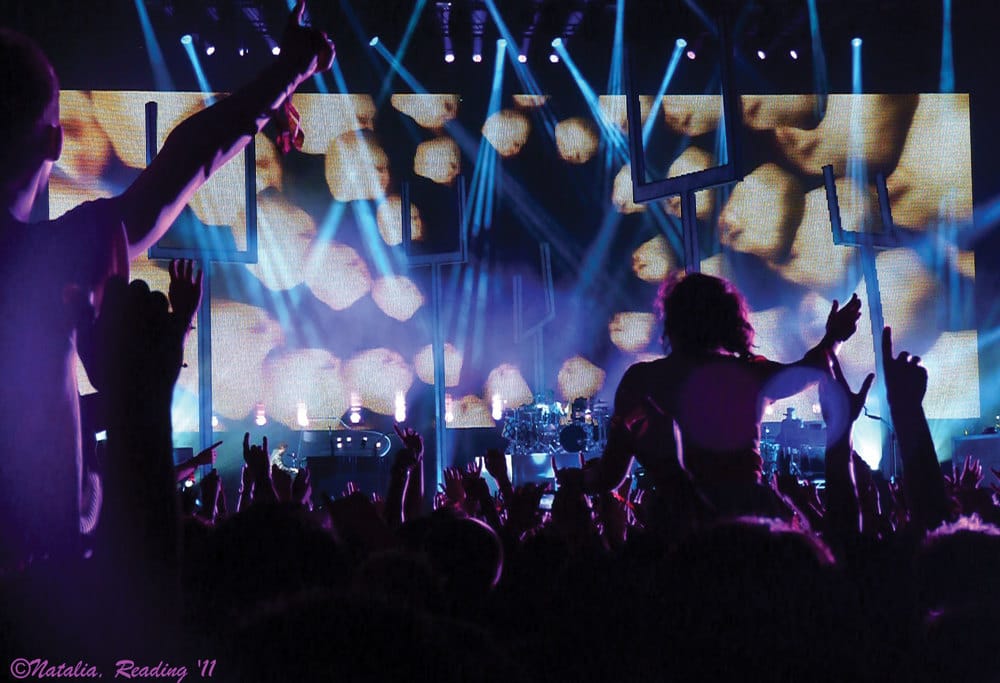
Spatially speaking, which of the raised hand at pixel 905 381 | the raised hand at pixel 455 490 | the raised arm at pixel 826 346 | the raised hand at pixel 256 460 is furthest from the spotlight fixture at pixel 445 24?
the raised hand at pixel 905 381

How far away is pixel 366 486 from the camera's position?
27.2 ft

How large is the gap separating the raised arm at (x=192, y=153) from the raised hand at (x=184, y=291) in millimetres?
184

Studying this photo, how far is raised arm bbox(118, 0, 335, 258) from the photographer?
4.26ft

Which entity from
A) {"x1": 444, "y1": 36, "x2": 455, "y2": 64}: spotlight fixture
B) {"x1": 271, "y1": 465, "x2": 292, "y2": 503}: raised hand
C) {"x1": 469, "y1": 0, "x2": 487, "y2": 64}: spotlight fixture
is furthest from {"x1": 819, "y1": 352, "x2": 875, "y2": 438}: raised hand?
{"x1": 444, "y1": 36, "x2": 455, "y2": 64}: spotlight fixture

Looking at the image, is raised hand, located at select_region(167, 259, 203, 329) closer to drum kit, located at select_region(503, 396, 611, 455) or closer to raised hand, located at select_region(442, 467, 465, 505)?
raised hand, located at select_region(442, 467, 465, 505)

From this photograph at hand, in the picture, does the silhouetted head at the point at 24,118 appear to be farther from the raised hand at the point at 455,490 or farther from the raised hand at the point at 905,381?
the raised hand at the point at 455,490

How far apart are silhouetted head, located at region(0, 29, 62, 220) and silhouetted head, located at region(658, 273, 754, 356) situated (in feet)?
5.43

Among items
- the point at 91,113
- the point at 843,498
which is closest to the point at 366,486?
the point at 91,113

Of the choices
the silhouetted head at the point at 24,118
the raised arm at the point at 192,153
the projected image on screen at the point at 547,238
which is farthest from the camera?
the projected image on screen at the point at 547,238

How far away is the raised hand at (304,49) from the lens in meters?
1.50

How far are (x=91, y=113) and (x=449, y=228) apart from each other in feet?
16.9

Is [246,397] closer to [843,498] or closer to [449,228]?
[449,228]

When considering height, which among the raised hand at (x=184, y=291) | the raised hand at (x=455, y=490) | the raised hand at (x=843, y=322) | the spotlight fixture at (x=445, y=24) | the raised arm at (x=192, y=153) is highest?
the spotlight fixture at (x=445, y=24)

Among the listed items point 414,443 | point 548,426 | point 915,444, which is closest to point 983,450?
point 548,426
